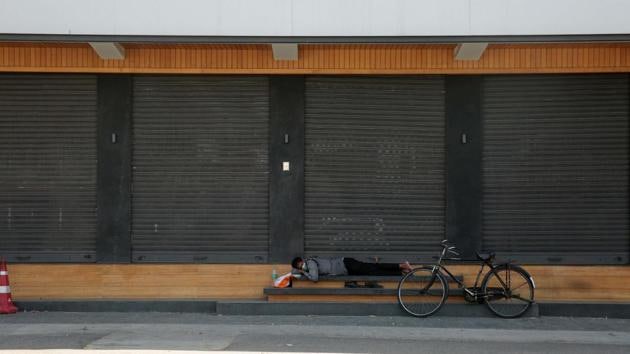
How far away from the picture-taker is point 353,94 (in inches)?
477

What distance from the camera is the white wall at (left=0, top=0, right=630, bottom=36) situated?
1100 centimetres

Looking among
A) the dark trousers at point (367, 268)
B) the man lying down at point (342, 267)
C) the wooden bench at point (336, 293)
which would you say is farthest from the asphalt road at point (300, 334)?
the dark trousers at point (367, 268)

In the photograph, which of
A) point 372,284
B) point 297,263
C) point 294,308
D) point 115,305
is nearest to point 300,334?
point 294,308

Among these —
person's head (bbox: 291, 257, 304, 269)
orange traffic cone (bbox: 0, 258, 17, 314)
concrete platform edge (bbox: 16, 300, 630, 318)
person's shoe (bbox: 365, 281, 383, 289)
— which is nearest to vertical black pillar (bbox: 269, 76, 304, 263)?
person's head (bbox: 291, 257, 304, 269)

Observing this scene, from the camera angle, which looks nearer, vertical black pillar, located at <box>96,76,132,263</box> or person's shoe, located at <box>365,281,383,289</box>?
person's shoe, located at <box>365,281,383,289</box>

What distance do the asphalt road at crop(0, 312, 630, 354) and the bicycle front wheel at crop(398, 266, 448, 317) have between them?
0.71ft

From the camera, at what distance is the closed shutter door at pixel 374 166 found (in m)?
12.1

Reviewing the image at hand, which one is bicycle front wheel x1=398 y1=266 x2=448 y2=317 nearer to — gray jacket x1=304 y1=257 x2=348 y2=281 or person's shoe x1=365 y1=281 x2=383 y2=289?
person's shoe x1=365 y1=281 x2=383 y2=289

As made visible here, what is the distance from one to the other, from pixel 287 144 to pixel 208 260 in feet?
7.76

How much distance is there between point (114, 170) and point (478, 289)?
20.6 feet

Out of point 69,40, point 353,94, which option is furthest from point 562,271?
point 69,40

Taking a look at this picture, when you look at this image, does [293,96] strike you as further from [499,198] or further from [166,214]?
[499,198]

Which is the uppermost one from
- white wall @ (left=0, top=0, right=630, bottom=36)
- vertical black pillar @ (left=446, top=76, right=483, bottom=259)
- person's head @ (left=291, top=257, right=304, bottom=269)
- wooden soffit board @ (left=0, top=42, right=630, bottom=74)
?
white wall @ (left=0, top=0, right=630, bottom=36)

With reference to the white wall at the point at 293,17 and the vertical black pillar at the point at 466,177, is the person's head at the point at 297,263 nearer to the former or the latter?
the vertical black pillar at the point at 466,177
